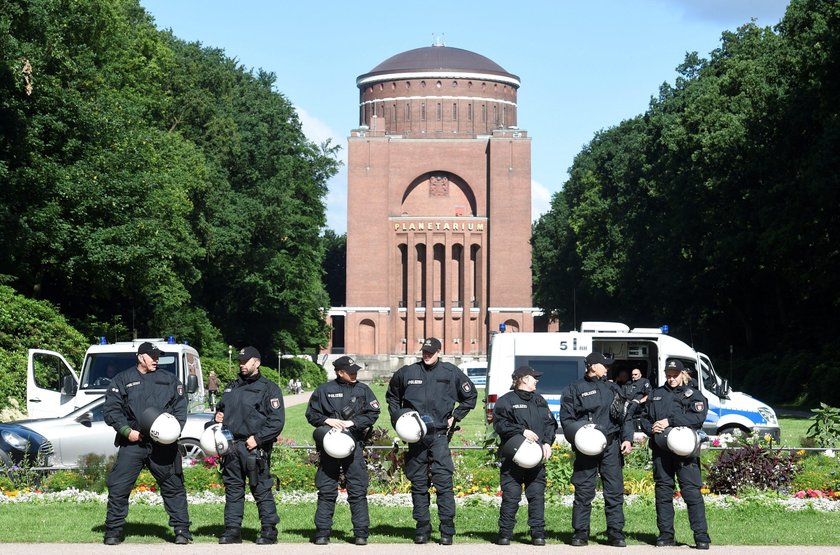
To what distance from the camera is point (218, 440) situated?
1292cm

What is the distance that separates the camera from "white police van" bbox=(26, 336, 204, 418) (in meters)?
24.9

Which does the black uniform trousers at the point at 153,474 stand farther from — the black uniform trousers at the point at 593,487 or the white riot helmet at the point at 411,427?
the black uniform trousers at the point at 593,487

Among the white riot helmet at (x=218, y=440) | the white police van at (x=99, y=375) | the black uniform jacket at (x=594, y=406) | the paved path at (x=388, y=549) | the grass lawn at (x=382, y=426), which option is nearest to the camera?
the paved path at (x=388, y=549)

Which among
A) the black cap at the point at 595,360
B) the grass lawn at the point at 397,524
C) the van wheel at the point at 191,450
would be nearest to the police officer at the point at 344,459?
the grass lawn at the point at 397,524

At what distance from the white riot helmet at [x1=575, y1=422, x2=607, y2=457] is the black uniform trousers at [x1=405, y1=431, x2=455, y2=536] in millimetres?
1233

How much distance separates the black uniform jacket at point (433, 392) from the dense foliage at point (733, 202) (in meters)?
24.7

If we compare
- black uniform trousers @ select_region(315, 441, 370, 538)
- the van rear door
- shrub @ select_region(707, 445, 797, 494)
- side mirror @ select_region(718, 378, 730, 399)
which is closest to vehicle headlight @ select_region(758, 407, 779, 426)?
side mirror @ select_region(718, 378, 730, 399)

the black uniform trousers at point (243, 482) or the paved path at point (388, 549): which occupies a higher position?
the black uniform trousers at point (243, 482)

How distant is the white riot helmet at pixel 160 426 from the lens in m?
12.8

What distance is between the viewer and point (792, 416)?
117ft

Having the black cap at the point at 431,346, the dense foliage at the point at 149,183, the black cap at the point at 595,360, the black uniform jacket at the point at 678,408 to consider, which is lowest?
the black uniform jacket at the point at 678,408

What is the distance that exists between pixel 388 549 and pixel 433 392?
1519 millimetres

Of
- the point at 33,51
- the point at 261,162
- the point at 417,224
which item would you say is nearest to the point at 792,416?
the point at 33,51

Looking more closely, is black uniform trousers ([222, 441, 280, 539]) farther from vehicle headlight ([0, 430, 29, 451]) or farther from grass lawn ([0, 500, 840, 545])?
vehicle headlight ([0, 430, 29, 451])
